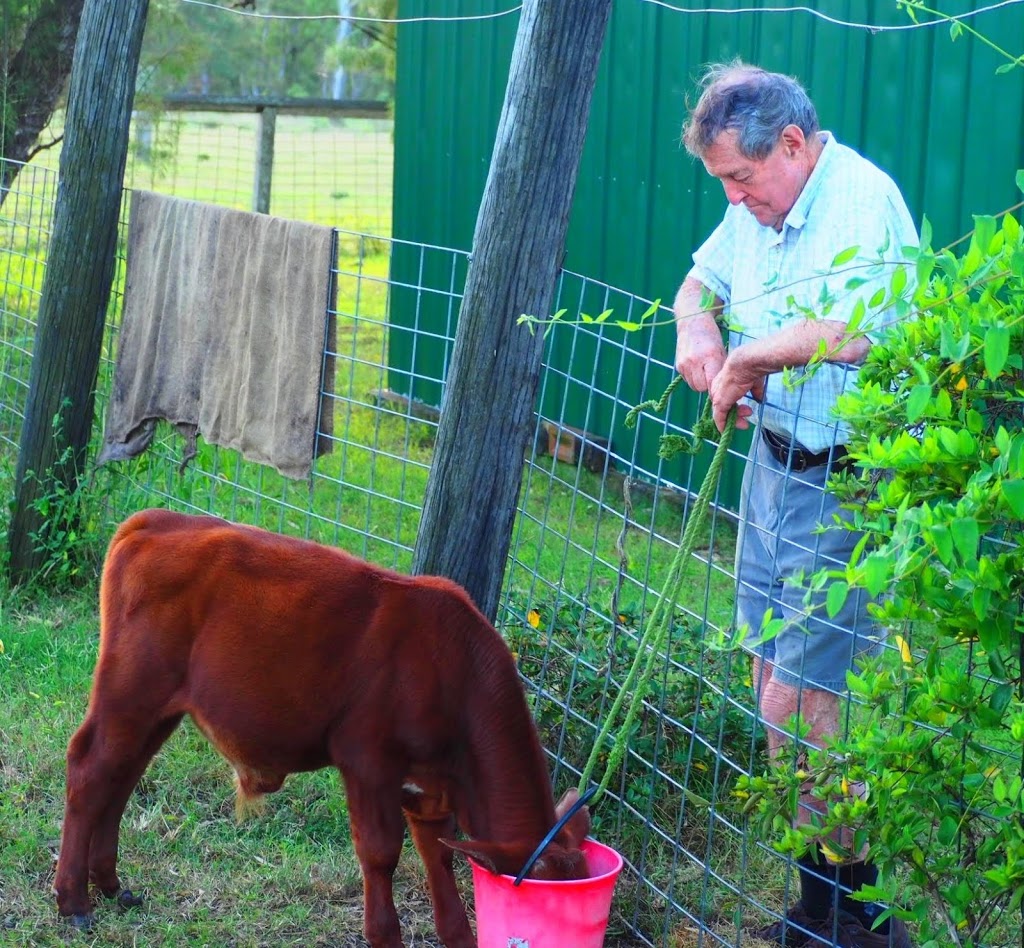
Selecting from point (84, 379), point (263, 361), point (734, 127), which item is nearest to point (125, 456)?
point (84, 379)

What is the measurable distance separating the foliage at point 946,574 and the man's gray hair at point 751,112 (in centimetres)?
131

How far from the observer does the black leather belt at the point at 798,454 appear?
3525 millimetres

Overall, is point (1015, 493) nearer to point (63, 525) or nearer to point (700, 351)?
point (700, 351)

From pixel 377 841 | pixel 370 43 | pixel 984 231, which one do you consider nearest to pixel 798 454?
pixel 377 841

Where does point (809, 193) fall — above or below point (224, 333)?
above

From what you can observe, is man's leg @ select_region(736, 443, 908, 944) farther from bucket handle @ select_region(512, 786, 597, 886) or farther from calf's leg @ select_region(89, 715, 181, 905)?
calf's leg @ select_region(89, 715, 181, 905)

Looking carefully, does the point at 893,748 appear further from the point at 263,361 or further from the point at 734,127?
the point at 263,361

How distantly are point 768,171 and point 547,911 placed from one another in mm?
1923

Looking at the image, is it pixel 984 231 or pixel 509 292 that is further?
pixel 509 292

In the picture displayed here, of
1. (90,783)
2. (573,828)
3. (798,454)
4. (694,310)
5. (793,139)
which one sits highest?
(793,139)

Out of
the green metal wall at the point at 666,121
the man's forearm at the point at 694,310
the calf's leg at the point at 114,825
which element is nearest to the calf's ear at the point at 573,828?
the calf's leg at the point at 114,825

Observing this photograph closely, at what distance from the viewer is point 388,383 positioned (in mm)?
10195

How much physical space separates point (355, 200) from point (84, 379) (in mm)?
14393

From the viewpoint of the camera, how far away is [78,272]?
18.8ft
